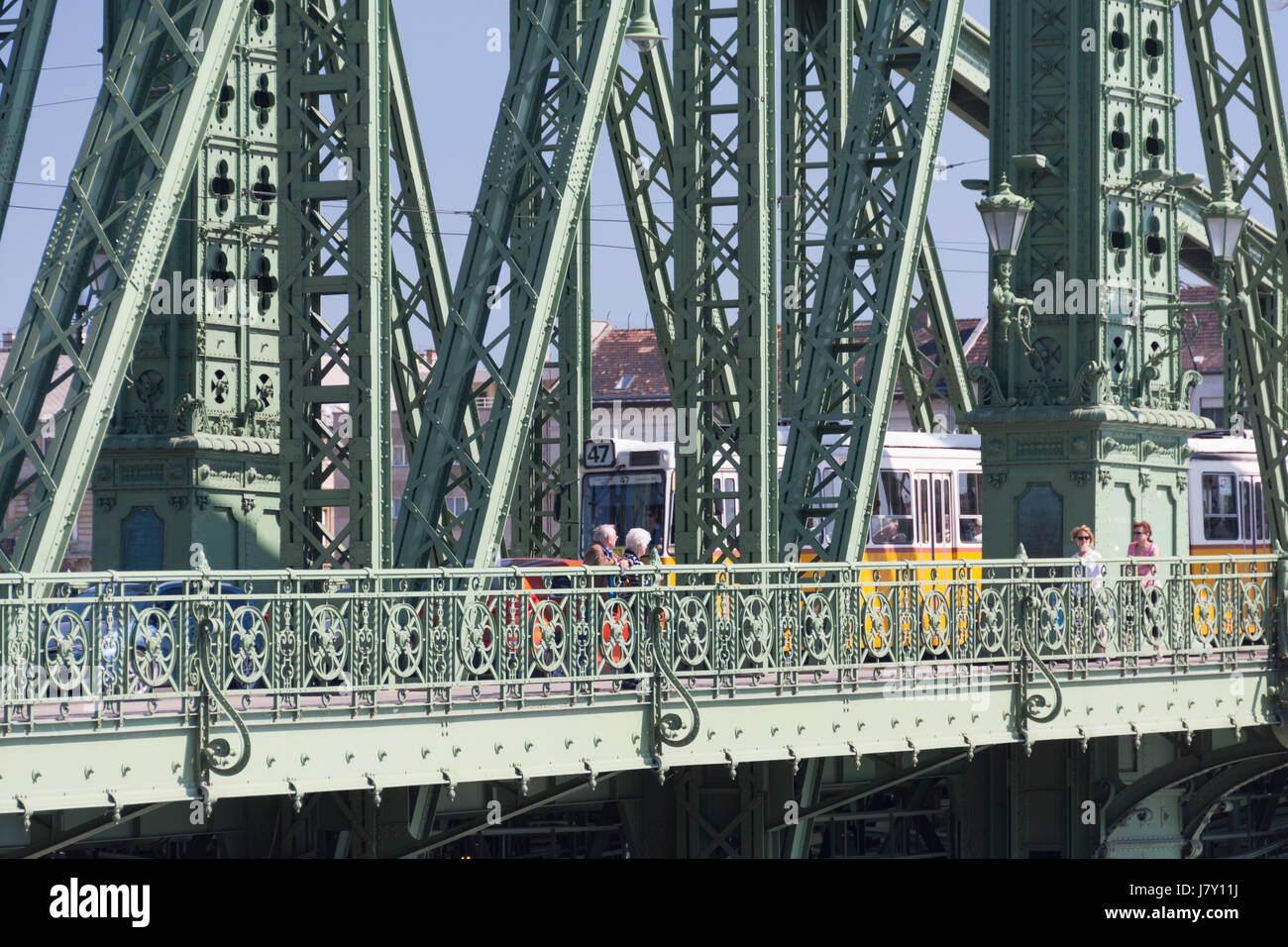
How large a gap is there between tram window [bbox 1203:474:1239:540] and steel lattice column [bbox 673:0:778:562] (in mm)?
13206

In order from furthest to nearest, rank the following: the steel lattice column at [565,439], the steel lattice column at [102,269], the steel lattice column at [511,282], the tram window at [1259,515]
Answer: the tram window at [1259,515], the steel lattice column at [565,439], the steel lattice column at [511,282], the steel lattice column at [102,269]

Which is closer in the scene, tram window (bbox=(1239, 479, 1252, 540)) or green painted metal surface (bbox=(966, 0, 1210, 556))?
green painted metal surface (bbox=(966, 0, 1210, 556))

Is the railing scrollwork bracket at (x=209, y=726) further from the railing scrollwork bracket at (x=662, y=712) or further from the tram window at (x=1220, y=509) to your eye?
the tram window at (x=1220, y=509)

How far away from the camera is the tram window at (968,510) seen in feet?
88.4

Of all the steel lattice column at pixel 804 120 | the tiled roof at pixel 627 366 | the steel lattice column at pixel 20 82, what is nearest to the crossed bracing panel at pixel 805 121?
the steel lattice column at pixel 804 120

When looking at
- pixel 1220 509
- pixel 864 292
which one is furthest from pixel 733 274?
pixel 1220 509

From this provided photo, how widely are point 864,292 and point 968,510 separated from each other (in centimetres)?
812

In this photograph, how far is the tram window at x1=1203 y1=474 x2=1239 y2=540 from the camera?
30.5 metres

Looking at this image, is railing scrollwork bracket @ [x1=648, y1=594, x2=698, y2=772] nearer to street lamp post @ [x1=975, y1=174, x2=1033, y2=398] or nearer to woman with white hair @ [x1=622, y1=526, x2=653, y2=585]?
woman with white hair @ [x1=622, y1=526, x2=653, y2=585]

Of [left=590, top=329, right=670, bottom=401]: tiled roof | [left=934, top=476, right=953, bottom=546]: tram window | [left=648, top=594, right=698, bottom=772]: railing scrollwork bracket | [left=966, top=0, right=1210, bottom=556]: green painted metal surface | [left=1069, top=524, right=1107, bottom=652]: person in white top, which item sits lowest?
[left=648, top=594, right=698, bottom=772]: railing scrollwork bracket

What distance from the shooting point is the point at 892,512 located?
86.6 feet

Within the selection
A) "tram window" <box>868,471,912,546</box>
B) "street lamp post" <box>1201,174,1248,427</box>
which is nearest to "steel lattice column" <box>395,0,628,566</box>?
"street lamp post" <box>1201,174,1248,427</box>

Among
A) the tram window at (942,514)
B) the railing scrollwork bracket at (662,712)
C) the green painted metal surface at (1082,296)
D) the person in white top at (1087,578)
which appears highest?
the green painted metal surface at (1082,296)

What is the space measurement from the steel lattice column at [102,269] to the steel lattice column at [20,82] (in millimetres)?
800
